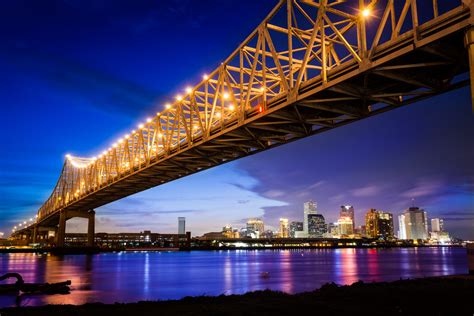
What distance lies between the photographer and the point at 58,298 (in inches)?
1174

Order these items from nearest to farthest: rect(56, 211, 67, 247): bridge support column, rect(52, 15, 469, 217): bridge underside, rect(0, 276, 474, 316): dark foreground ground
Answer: rect(0, 276, 474, 316): dark foreground ground < rect(52, 15, 469, 217): bridge underside < rect(56, 211, 67, 247): bridge support column

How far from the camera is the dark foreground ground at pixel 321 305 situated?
18062mm

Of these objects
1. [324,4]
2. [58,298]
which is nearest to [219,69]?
[324,4]

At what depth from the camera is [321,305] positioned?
Result: 19.6 meters

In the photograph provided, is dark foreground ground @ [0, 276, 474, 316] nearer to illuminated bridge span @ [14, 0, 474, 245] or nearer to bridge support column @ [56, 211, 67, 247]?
illuminated bridge span @ [14, 0, 474, 245]

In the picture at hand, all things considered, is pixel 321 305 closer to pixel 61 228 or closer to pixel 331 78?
pixel 331 78

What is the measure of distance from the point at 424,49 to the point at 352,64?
4939mm

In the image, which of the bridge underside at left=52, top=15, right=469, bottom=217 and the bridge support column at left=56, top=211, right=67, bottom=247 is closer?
the bridge underside at left=52, top=15, right=469, bottom=217

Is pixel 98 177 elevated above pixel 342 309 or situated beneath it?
elevated above

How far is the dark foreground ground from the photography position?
18.1m

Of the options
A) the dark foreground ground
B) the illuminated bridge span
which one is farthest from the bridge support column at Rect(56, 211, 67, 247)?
the dark foreground ground

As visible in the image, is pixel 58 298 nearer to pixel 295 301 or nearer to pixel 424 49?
pixel 295 301

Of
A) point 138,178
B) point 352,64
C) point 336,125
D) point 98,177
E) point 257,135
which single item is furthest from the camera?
point 98,177

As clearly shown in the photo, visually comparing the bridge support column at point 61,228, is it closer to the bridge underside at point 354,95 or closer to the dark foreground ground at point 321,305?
the bridge underside at point 354,95
